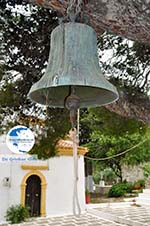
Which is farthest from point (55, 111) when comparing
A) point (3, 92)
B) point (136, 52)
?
point (136, 52)

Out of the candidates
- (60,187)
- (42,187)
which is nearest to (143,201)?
(60,187)

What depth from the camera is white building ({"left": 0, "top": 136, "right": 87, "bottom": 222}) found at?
8.81 metres

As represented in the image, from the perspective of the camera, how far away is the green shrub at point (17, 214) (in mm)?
8336

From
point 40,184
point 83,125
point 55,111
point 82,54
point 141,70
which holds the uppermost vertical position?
point 83,125

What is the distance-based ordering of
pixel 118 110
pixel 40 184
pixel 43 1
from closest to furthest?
pixel 43 1 < pixel 118 110 < pixel 40 184

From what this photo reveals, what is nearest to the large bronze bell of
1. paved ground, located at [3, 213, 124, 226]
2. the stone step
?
paved ground, located at [3, 213, 124, 226]

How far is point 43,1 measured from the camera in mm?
1578

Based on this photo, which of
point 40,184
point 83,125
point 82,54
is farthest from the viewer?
point 83,125

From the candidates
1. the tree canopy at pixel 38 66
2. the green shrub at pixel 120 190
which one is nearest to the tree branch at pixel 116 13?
the tree canopy at pixel 38 66

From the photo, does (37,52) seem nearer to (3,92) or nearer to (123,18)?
(3,92)

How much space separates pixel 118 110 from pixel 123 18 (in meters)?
1.41

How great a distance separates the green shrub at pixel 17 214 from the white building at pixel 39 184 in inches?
6.4

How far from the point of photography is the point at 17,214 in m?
8.41

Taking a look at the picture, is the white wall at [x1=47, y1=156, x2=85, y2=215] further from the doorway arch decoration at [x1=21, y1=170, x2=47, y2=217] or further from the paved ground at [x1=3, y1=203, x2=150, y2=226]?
the paved ground at [x1=3, y1=203, x2=150, y2=226]
